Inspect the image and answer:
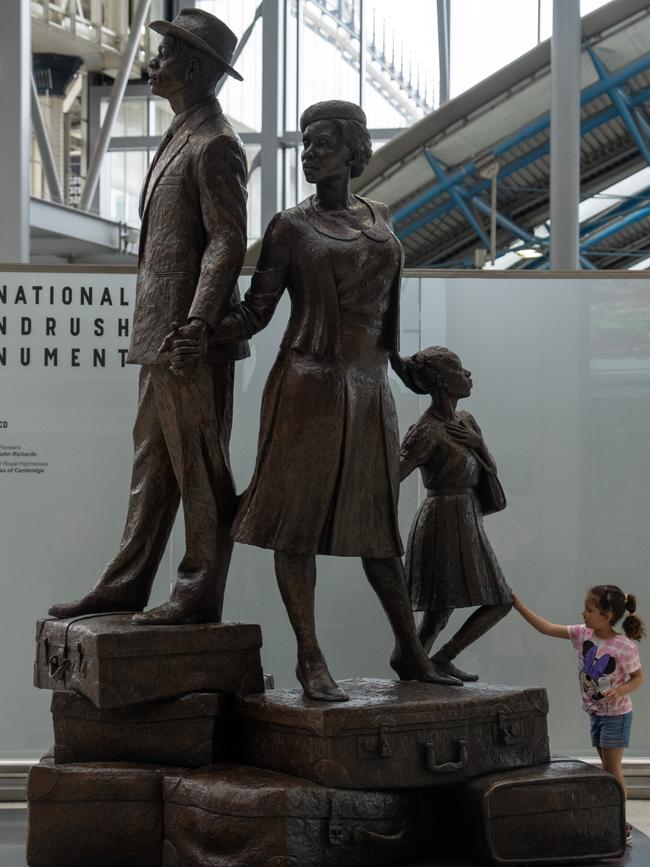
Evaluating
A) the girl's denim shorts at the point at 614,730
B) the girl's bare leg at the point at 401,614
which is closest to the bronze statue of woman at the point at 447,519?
the girl's bare leg at the point at 401,614

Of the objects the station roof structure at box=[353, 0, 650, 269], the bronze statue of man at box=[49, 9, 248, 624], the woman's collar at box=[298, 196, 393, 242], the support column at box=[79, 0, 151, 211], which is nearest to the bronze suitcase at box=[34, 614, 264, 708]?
the bronze statue of man at box=[49, 9, 248, 624]

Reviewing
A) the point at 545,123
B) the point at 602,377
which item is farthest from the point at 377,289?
the point at 545,123

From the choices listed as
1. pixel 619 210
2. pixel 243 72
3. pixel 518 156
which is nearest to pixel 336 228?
pixel 518 156

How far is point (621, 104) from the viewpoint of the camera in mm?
11320

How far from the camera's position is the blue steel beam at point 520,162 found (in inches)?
459

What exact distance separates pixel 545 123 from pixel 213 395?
24.3 ft

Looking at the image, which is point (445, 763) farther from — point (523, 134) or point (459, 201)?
point (459, 201)

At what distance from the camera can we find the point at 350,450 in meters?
4.65

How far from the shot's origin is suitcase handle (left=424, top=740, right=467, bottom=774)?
4.50 metres

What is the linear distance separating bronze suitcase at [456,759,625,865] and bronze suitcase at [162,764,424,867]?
28cm

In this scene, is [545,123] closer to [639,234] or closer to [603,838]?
[639,234]

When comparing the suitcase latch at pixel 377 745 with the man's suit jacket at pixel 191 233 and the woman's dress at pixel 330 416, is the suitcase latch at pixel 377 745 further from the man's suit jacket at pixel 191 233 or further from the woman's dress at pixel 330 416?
the man's suit jacket at pixel 191 233

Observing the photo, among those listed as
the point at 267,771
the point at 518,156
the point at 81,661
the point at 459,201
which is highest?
the point at 518,156

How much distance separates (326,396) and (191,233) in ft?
2.42
